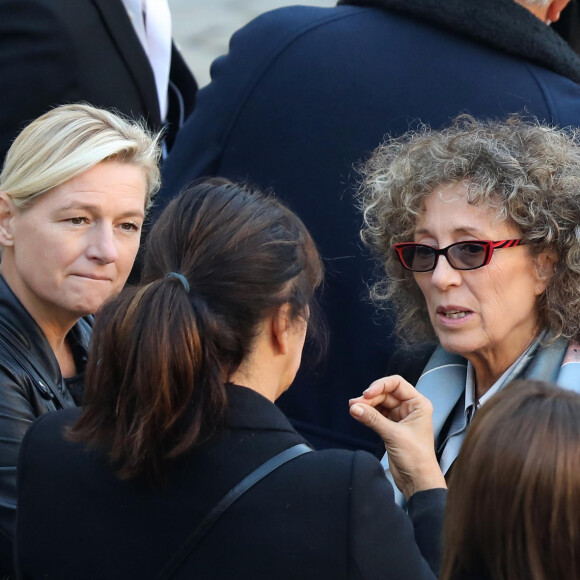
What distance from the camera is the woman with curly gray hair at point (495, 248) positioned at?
7.88 ft

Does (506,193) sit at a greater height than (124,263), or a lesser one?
greater

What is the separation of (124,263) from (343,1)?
0.97m

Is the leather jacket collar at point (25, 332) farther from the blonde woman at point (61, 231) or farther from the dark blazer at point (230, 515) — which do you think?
the dark blazer at point (230, 515)

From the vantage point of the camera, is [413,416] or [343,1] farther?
[343,1]

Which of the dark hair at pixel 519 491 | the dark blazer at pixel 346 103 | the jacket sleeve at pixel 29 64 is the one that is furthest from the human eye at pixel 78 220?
the dark hair at pixel 519 491

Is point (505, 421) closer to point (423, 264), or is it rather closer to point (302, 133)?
point (423, 264)

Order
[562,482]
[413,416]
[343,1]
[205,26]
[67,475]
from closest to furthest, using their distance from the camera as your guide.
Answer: [562,482] < [67,475] < [413,416] < [343,1] < [205,26]

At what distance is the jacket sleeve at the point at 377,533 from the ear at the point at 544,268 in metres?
1.01

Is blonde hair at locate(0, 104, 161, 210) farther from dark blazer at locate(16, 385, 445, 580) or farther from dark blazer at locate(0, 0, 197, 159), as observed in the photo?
dark blazer at locate(16, 385, 445, 580)

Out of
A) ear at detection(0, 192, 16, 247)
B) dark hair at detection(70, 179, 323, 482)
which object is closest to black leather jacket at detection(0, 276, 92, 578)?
ear at detection(0, 192, 16, 247)

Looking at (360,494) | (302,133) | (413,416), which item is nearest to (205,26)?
(302,133)

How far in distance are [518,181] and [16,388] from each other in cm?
127

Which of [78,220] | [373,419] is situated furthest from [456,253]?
[78,220]

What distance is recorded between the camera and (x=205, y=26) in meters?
7.52
